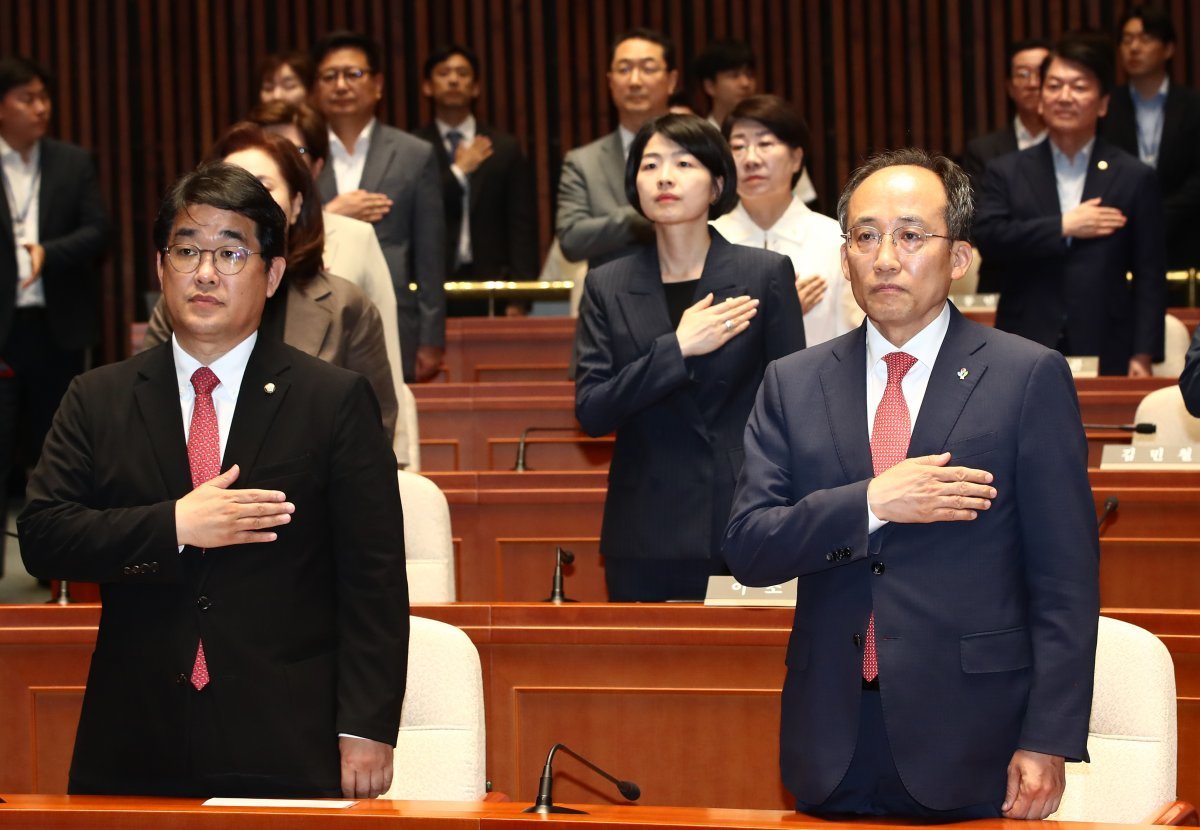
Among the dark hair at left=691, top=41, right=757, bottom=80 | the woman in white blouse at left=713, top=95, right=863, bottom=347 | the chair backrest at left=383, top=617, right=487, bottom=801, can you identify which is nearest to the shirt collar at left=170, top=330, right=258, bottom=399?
the chair backrest at left=383, top=617, right=487, bottom=801

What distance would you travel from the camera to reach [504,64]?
308 inches

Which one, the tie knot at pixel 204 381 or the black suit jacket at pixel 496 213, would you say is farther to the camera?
the black suit jacket at pixel 496 213

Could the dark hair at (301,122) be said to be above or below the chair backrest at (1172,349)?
above

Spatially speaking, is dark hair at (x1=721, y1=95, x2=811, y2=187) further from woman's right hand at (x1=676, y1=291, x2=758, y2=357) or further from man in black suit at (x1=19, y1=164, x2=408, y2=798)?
man in black suit at (x1=19, y1=164, x2=408, y2=798)

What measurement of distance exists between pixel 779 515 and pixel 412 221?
283cm

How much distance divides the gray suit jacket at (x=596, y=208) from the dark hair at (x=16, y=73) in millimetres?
1818

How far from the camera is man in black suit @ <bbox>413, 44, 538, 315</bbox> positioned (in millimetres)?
6184

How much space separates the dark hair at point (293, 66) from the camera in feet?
18.5

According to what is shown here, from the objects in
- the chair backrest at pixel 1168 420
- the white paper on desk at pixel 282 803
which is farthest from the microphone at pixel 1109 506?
the white paper on desk at pixel 282 803

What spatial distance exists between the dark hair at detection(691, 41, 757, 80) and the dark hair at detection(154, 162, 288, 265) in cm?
409

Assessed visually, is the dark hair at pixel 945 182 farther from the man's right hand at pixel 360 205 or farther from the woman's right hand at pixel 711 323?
the man's right hand at pixel 360 205

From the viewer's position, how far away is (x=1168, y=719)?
2.14 meters

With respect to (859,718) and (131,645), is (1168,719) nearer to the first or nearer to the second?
(859,718)

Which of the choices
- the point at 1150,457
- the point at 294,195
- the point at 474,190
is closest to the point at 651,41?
the point at 474,190
